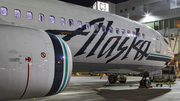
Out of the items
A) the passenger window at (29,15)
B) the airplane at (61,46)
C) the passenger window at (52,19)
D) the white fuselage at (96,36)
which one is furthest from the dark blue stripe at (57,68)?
the passenger window at (52,19)

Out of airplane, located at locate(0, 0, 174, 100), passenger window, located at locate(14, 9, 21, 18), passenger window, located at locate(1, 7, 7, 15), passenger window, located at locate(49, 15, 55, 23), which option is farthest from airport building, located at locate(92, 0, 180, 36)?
passenger window, located at locate(1, 7, 7, 15)

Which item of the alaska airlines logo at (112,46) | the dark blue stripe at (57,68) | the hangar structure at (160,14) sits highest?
the hangar structure at (160,14)

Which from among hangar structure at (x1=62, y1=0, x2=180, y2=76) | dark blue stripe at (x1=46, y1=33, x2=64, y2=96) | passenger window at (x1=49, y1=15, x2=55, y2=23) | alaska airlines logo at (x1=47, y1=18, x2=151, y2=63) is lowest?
dark blue stripe at (x1=46, y1=33, x2=64, y2=96)

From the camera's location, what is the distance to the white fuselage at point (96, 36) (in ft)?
30.2

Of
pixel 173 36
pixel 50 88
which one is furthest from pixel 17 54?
pixel 173 36

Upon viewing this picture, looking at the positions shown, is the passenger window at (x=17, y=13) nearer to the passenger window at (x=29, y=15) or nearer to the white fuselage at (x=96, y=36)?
the white fuselage at (x=96, y=36)

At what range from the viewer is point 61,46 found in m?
5.76

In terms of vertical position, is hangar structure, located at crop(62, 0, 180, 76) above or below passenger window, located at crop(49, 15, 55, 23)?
above

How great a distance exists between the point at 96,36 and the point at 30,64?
6699mm

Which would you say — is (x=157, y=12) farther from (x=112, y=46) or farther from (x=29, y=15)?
(x=29, y=15)

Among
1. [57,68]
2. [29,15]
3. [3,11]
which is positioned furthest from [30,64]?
[29,15]

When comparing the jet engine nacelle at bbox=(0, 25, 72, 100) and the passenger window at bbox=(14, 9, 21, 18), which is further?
the passenger window at bbox=(14, 9, 21, 18)

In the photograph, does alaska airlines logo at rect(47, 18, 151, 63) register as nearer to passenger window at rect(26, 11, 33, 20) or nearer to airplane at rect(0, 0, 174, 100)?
airplane at rect(0, 0, 174, 100)

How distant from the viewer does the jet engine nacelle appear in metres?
4.81
